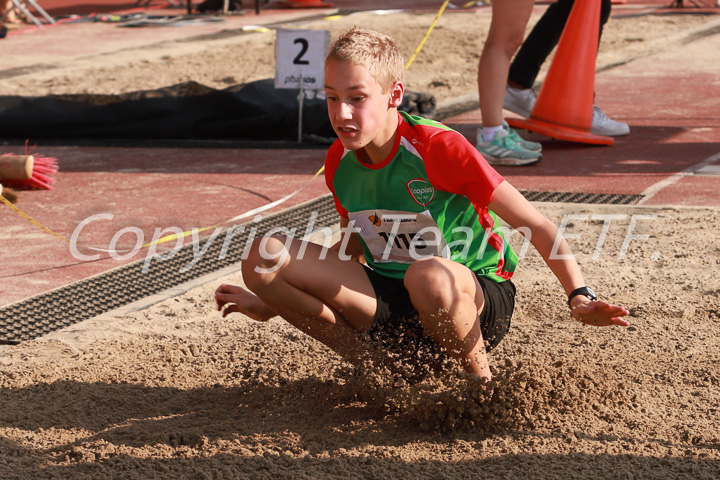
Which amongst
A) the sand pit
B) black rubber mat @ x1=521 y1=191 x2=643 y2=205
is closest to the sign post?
black rubber mat @ x1=521 y1=191 x2=643 y2=205

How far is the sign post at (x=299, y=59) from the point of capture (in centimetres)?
655

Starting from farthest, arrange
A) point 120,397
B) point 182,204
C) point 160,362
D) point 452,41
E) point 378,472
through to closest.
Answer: point 452,41 < point 182,204 < point 160,362 < point 120,397 < point 378,472

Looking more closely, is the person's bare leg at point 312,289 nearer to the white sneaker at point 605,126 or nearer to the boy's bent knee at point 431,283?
the boy's bent knee at point 431,283

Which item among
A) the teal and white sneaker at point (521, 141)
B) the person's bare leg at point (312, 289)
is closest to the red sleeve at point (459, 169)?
the person's bare leg at point (312, 289)

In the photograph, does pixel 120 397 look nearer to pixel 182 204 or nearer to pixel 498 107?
pixel 182 204

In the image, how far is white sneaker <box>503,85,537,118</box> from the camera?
6613 millimetres

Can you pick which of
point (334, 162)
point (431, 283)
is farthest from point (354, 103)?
point (431, 283)

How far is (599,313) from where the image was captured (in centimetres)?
230

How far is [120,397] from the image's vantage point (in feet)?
9.72

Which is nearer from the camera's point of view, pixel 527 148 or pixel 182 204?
pixel 182 204

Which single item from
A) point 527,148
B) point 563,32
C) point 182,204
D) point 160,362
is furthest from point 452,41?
point 160,362

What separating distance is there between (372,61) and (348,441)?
3.54ft

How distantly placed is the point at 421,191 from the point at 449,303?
1.31 feet

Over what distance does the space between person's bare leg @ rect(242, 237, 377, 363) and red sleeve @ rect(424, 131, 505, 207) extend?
40cm
